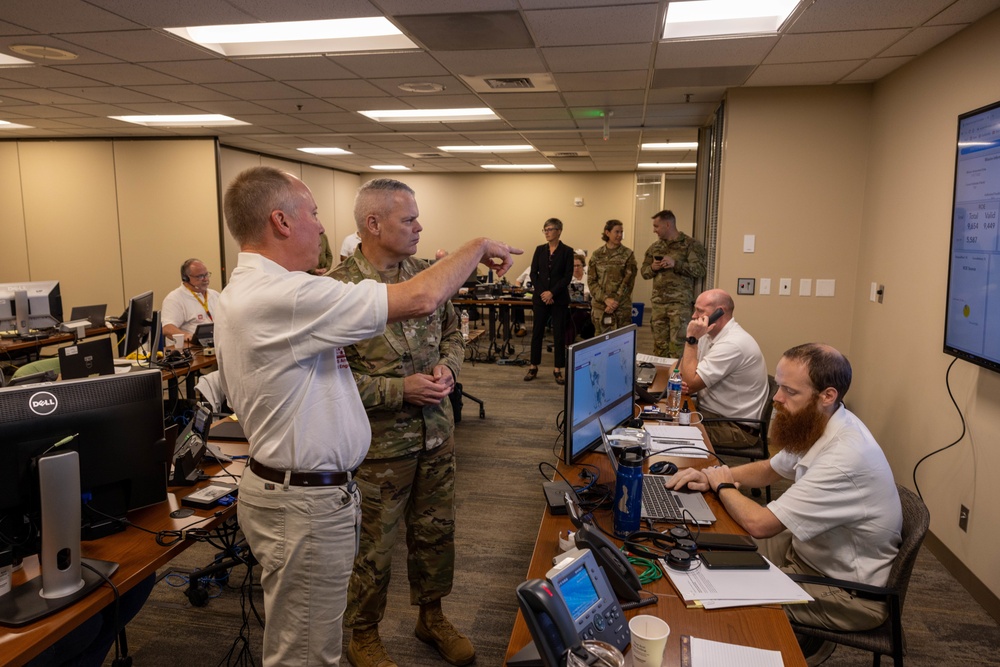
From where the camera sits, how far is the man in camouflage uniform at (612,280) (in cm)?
696

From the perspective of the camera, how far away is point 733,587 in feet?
4.86

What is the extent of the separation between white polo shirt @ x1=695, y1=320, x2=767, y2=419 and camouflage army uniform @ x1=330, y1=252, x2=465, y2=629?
1654mm

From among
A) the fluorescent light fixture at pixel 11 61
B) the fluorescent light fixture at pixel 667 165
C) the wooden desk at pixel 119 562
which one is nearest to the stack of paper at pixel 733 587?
the wooden desk at pixel 119 562

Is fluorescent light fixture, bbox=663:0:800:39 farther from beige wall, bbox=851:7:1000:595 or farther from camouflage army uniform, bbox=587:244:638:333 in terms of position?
camouflage army uniform, bbox=587:244:638:333

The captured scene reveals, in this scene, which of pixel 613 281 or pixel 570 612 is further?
pixel 613 281

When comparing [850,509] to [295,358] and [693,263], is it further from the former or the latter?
[693,263]

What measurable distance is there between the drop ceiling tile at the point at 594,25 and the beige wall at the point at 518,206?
333 inches

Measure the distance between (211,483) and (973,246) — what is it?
3.36m

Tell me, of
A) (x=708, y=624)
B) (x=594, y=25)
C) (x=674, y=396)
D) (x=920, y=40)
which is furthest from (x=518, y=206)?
(x=708, y=624)

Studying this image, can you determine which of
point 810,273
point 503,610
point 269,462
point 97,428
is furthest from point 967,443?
point 97,428

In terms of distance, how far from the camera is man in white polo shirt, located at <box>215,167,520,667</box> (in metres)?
1.41

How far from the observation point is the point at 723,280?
493cm

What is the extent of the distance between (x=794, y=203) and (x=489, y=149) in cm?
505

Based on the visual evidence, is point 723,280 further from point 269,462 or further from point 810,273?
point 269,462
